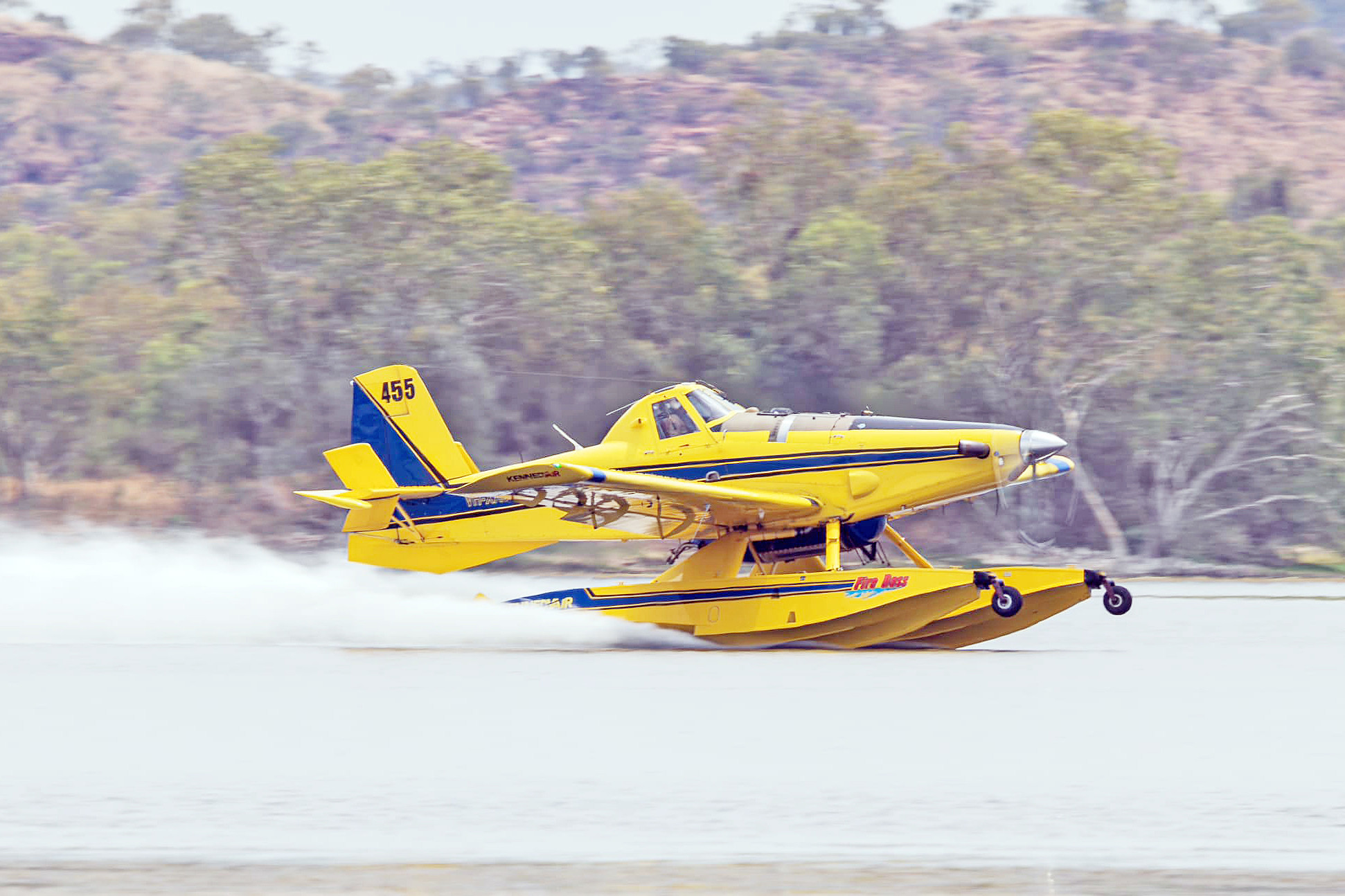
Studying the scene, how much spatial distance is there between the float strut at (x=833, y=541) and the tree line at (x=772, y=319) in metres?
18.4

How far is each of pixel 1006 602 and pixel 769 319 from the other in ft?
84.0

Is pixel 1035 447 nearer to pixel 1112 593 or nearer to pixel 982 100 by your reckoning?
pixel 1112 593

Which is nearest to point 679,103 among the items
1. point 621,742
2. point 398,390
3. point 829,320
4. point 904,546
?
point 829,320

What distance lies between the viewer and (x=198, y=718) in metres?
15.1

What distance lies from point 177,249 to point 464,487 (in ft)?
98.3

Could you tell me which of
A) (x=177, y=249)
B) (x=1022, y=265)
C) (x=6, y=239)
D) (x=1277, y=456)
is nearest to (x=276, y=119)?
(x=6, y=239)

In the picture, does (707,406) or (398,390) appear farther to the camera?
(398,390)

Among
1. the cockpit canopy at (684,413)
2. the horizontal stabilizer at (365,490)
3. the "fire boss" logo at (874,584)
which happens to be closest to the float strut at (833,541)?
the "fire boss" logo at (874,584)

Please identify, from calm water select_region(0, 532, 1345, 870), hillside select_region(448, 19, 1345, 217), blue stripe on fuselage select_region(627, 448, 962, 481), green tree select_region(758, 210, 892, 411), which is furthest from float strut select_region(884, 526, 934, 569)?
hillside select_region(448, 19, 1345, 217)

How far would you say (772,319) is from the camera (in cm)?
4350

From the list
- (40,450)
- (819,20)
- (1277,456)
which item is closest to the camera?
(1277,456)

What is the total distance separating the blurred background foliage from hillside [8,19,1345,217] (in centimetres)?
4051

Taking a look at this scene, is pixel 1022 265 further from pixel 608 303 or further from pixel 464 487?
pixel 464 487

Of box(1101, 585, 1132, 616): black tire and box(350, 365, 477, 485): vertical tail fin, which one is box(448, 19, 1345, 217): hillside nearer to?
box(350, 365, 477, 485): vertical tail fin
